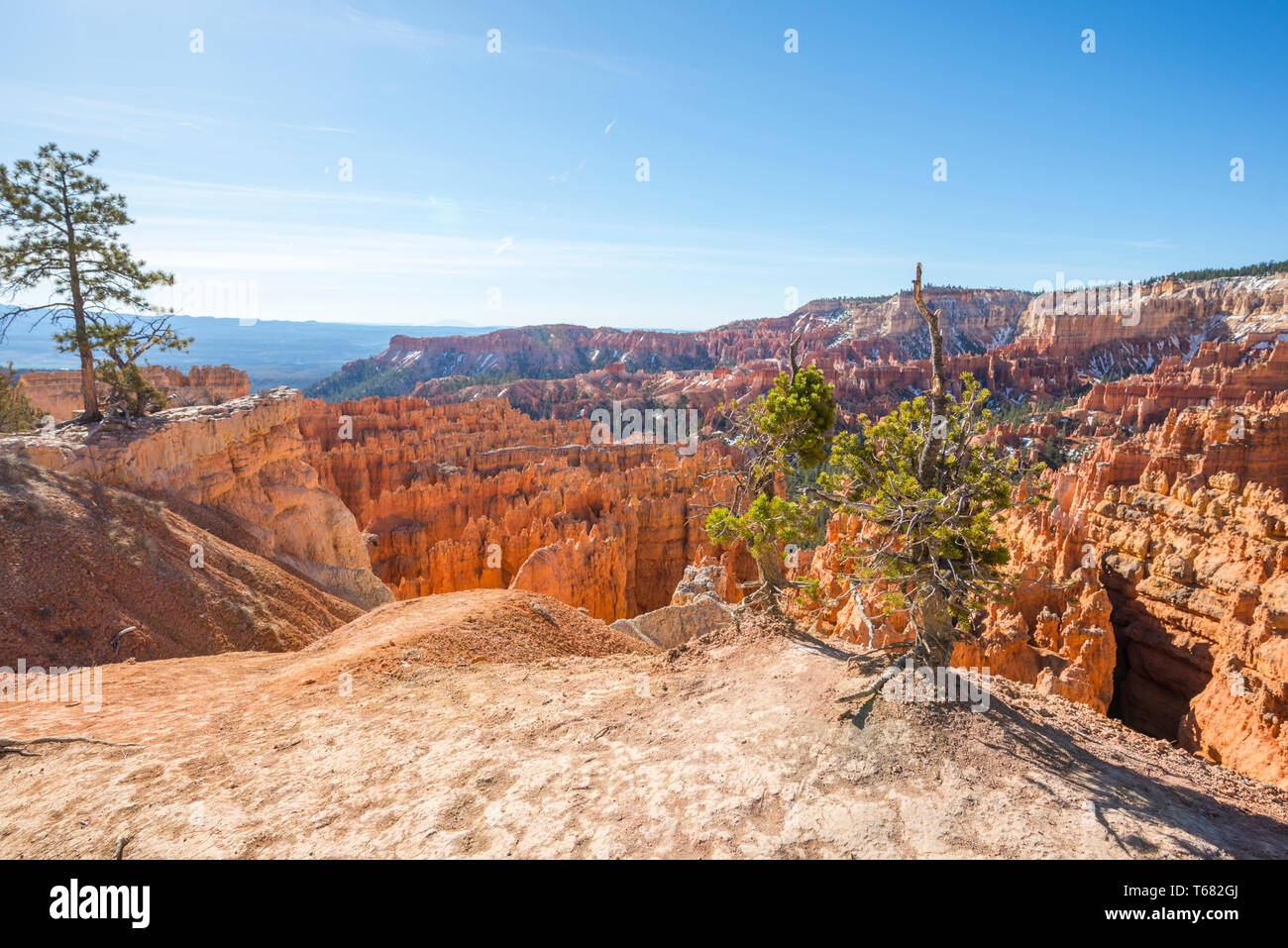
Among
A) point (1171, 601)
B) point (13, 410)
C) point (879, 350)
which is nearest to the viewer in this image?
point (1171, 601)

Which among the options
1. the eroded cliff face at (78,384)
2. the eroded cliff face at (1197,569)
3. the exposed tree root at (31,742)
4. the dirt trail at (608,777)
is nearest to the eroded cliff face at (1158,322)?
the eroded cliff face at (1197,569)

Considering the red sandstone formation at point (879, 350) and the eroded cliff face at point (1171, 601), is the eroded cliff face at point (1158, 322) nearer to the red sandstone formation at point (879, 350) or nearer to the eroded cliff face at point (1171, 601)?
the red sandstone formation at point (879, 350)

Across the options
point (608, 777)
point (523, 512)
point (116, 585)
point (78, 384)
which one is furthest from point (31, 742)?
point (78, 384)

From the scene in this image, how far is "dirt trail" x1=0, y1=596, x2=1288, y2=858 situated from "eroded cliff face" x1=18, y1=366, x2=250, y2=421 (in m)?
29.9

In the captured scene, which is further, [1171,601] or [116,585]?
[1171,601]

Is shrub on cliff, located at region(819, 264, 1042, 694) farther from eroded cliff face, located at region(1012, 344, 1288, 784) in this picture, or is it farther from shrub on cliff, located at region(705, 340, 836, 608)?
eroded cliff face, located at region(1012, 344, 1288, 784)

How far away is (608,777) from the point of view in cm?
542

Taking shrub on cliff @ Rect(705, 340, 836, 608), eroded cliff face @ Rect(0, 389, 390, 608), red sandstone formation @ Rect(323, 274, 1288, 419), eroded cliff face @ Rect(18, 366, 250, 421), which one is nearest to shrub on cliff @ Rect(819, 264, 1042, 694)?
shrub on cliff @ Rect(705, 340, 836, 608)

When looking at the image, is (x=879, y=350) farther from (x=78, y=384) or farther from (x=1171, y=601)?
(x=78, y=384)

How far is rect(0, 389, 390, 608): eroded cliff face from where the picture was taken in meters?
12.9

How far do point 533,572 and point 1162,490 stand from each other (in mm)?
26031

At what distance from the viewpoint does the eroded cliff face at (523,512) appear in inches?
1041

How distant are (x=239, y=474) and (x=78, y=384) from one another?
29.1 m

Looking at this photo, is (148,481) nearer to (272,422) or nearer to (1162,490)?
(272,422)
